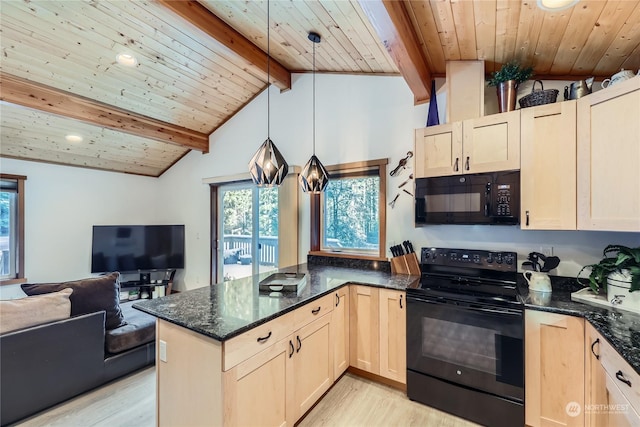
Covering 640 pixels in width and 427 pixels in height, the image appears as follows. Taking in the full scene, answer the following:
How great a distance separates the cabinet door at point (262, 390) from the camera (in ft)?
4.65

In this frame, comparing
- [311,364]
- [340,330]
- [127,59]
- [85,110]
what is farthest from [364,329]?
[85,110]

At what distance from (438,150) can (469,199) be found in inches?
18.9

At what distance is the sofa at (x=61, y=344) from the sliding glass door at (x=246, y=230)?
185cm

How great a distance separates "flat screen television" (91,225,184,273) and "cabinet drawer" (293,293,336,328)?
3.66 meters

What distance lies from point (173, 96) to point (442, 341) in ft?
13.2

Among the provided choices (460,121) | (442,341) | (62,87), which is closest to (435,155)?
(460,121)

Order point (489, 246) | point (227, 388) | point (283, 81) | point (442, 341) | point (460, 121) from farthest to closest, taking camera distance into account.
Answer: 1. point (283, 81)
2. point (489, 246)
3. point (460, 121)
4. point (442, 341)
5. point (227, 388)

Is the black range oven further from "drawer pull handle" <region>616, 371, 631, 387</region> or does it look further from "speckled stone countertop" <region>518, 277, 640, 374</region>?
"drawer pull handle" <region>616, 371, 631, 387</region>

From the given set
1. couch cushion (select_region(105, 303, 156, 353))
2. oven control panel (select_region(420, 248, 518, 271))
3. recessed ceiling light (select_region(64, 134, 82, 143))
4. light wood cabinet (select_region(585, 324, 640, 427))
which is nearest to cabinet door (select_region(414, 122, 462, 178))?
oven control panel (select_region(420, 248, 518, 271))

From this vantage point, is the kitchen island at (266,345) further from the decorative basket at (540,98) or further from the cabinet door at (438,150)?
the decorative basket at (540,98)

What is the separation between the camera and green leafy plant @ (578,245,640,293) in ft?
5.34

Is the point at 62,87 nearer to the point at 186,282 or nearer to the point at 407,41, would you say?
the point at 186,282

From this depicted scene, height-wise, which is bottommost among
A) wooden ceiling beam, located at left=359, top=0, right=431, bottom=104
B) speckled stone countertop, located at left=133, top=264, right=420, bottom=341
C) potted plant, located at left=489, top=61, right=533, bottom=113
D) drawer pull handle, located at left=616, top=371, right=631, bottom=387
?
drawer pull handle, located at left=616, top=371, right=631, bottom=387

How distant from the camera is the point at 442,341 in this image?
2064mm
